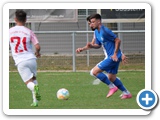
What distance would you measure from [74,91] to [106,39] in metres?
1.52

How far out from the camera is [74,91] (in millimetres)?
11625

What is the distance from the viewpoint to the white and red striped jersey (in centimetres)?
952

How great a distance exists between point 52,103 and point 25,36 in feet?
4.11

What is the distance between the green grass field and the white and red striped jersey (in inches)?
31.1

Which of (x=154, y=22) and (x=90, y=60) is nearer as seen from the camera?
(x=154, y=22)

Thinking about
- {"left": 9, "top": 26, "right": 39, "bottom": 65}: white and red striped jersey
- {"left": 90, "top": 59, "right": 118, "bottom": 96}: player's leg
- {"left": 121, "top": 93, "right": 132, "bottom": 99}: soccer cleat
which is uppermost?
{"left": 9, "top": 26, "right": 39, "bottom": 65}: white and red striped jersey

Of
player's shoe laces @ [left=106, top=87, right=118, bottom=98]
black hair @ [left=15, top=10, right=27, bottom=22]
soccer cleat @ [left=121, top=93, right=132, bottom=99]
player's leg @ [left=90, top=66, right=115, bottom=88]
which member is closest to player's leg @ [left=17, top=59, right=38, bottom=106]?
black hair @ [left=15, top=10, right=27, bottom=22]

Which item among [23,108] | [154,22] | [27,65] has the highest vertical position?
[154,22]

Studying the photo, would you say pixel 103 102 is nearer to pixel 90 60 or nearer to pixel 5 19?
pixel 5 19

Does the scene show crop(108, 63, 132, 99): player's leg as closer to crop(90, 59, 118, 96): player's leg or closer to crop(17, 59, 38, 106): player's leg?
crop(90, 59, 118, 96): player's leg

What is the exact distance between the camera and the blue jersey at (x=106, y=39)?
34.5 feet

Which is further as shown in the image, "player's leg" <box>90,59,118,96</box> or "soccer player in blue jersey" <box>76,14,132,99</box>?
"player's leg" <box>90,59,118,96</box>

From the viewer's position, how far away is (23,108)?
9.31m

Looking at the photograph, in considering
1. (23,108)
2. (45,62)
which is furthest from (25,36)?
(45,62)
